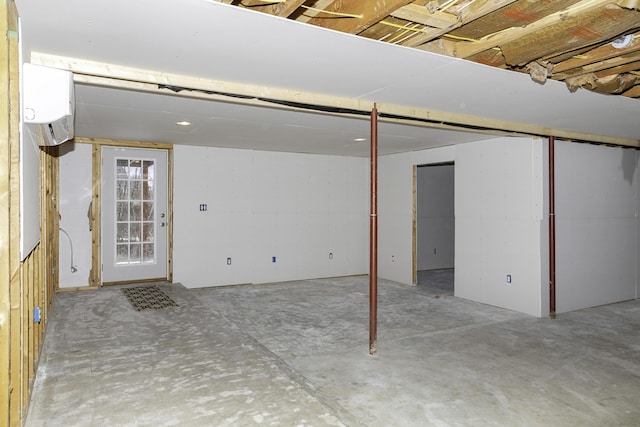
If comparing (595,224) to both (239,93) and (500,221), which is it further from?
(239,93)

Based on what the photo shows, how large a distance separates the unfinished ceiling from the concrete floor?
90.8 inches

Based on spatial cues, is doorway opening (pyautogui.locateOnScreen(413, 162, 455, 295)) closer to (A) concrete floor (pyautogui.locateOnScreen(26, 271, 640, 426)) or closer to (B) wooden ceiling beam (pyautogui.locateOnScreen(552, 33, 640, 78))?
(A) concrete floor (pyautogui.locateOnScreen(26, 271, 640, 426))

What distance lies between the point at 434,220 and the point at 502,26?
7167 millimetres

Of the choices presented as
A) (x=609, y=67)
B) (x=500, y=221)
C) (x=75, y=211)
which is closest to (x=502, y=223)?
(x=500, y=221)

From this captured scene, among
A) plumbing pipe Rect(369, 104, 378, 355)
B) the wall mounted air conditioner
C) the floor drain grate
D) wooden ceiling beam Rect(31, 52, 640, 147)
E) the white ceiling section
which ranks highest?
the white ceiling section

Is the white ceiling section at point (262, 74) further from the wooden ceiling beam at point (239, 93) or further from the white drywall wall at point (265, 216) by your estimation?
the white drywall wall at point (265, 216)

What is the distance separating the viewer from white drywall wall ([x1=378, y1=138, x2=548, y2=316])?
5609 mm

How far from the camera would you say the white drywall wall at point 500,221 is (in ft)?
18.4

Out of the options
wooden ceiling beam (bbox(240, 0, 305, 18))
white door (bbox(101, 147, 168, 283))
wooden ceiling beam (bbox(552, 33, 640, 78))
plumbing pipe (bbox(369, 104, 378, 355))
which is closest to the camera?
wooden ceiling beam (bbox(240, 0, 305, 18))

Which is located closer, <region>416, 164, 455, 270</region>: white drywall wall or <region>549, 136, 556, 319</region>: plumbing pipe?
<region>549, 136, 556, 319</region>: plumbing pipe

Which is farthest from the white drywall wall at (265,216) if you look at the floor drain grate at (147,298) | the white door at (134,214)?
the floor drain grate at (147,298)

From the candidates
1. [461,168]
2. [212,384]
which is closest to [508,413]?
[212,384]

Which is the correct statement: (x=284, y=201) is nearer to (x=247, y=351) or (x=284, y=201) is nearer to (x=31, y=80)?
(x=247, y=351)

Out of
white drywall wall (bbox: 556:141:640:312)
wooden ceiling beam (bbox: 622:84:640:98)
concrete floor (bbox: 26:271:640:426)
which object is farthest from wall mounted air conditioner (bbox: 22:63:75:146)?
white drywall wall (bbox: 556:141:640:312)
